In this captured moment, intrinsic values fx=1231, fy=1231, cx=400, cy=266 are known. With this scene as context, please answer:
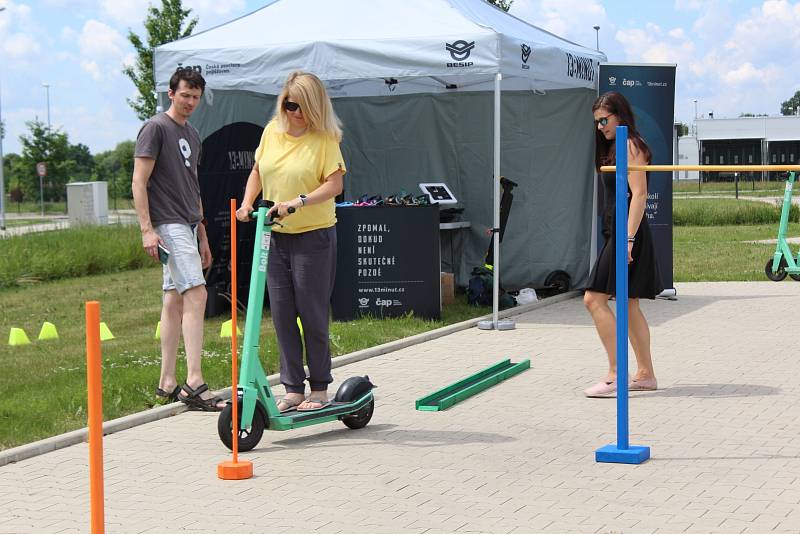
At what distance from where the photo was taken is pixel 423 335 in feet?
36.2

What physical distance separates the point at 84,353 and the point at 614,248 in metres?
5.09

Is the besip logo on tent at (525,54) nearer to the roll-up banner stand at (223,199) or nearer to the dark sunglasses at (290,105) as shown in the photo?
the roll-up banner stand at (223,199)

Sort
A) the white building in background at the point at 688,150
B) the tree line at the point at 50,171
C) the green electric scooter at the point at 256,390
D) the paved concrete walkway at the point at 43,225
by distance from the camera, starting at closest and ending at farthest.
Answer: the green electric scooter at the point at 256,390 → the paved concrete walkway at the point at 43,225 → the tree line at the point at 50,171 → the white building in background at the point at 688,150

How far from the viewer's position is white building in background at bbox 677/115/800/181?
88000mm

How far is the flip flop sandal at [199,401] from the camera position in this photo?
25.2ft

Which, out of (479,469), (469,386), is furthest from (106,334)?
(479,469)

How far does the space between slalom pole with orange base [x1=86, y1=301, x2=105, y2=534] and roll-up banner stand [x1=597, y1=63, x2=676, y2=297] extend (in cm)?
1025

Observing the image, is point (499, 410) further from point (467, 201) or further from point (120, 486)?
point (467, 201)

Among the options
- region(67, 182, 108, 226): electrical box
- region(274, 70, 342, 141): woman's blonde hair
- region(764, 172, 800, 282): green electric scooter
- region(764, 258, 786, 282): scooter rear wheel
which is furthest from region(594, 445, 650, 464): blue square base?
region(67, 182, 108, 226): electrical box

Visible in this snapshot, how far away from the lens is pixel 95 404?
3.96 meters

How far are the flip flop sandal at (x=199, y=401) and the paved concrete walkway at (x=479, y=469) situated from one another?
0.10 m

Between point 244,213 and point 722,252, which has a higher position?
point 244,213

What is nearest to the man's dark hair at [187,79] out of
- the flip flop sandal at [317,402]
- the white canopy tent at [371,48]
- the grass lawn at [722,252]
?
the flip flop sandal at [317,402]

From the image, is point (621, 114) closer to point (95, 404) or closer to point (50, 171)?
point (95, 404)
